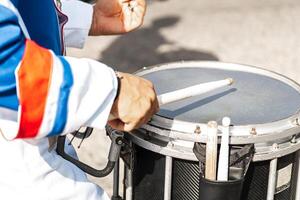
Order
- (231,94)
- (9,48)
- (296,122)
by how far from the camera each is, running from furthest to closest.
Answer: (231,94) → (296,122) → (9,48)

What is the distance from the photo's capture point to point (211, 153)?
141cm

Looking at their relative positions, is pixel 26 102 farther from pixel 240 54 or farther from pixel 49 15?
pixel 240 54

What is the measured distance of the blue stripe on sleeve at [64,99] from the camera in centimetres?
120

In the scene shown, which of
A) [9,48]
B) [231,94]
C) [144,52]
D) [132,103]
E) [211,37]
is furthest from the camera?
[211,37]

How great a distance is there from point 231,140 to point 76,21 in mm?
532

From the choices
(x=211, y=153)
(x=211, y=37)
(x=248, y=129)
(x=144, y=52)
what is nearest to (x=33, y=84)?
(x=211, y=153)

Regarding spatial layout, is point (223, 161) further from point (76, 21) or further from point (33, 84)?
point (76, 21)

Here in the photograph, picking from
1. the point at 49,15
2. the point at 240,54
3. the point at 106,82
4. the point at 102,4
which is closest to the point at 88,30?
the point at 102,4

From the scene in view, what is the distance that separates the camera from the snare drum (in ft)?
4.92

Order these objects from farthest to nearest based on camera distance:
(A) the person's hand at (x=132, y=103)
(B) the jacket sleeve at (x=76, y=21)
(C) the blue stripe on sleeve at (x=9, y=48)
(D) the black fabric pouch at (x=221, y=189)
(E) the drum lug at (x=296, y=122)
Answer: (B) the jacket sleeve at (x=76, y=21), (E) the drum lug at (x=296, y=122), (D) the black fabric pouch at (x=221, y=189), (A) the person's hand at (x=132, y=103), (C) the blue stripe on sleeve at (x=9, y=48)

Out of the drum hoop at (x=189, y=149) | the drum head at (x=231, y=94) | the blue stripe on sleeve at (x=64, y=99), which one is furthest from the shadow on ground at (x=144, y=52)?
the blue stripe on sleeve at (x=64, y=99)

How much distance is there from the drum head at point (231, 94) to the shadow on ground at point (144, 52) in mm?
1989

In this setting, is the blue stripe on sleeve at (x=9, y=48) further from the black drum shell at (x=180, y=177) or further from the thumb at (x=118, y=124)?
the black drum shell at (x=180, y=177)

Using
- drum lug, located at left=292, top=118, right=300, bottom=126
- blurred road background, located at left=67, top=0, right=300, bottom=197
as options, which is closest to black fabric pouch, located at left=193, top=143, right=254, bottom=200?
drum lug, located at left=292, top=118, right=300, bottom=126
